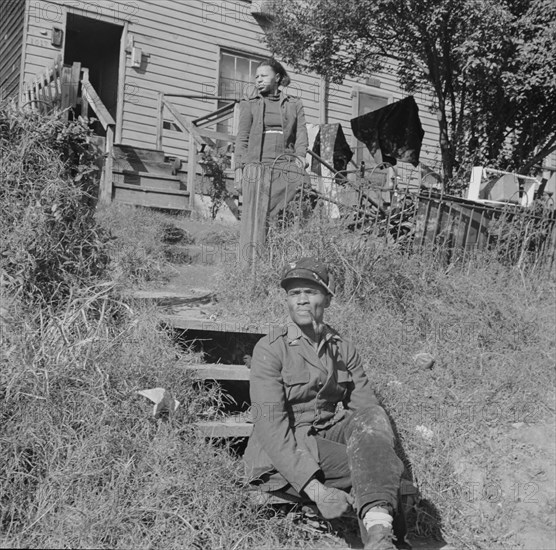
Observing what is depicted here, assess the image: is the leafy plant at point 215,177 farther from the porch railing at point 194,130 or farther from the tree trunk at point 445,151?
the tree trunk at point 445,151

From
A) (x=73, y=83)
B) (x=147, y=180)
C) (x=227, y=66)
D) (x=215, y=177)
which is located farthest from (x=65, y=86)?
(x=227, y=66)

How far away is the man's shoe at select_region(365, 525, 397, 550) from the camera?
2.92m

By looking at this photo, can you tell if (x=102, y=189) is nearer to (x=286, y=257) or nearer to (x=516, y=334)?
(x=286, y=257)

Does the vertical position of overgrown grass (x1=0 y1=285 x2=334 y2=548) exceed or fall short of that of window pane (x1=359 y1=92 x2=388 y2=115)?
it falls short

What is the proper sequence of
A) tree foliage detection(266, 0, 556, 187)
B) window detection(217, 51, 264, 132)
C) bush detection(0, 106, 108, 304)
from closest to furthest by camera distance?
1. bush detection(0, 106, 108, 304)
2. tree foliage detection(266, 0, 556, 187)
3. window detection(217, 51, 264, 132)

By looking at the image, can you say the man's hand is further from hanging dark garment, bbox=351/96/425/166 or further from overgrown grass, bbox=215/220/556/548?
hanging dark garment, bbox=351/96/425/166

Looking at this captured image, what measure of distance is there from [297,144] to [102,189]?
366 centimetres

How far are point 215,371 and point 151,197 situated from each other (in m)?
5.70

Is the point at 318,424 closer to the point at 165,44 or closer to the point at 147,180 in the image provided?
the point at 147,180

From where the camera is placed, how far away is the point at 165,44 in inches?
486

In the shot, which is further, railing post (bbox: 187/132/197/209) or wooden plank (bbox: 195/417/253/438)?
railing post (bbox: 187/132/197/209)

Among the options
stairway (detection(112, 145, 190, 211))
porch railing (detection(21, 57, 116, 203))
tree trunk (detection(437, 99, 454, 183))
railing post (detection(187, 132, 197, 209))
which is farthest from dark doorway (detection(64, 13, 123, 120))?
tree trunk (detection(437, 99, 454, 183))

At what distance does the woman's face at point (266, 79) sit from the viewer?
6250mm

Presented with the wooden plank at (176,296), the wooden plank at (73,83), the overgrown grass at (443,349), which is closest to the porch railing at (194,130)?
the wooden plank at (73,83)
